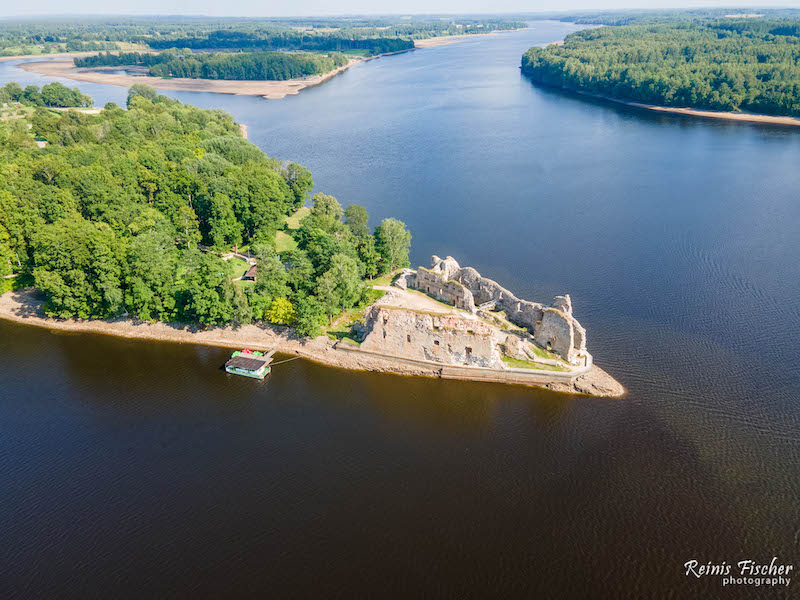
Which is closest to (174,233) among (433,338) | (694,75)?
(433,338)

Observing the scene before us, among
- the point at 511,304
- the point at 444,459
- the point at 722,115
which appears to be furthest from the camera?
the point at 722,115

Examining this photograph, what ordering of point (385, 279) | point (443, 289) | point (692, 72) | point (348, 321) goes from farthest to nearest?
point (692, 72), point (385, 279), point (348, 321), point (443, 289)

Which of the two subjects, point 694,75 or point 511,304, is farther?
point 694,75

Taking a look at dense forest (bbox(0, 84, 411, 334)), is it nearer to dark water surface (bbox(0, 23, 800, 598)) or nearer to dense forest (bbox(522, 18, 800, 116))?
dark water surface (bbox(0, 23, 800, 598))

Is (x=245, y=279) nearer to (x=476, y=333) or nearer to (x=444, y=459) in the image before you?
(x=476, y=333)

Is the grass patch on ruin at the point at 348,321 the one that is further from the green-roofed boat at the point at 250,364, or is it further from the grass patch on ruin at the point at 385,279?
the green-roofed boat at the point at 250,364

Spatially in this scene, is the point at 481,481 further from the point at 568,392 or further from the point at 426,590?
the point at 568,392

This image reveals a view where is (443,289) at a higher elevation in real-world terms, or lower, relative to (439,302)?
higher

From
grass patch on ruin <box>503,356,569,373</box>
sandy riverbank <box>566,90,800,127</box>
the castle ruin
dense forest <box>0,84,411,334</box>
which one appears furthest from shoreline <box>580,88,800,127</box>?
grass patch on ruin <box>503,356,569,373</box>
